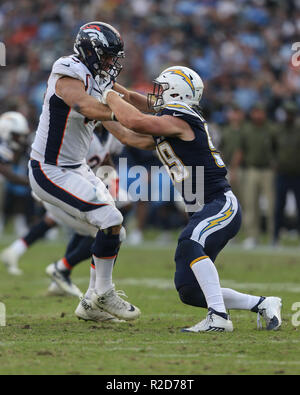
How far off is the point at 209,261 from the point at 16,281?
3949 millimetres

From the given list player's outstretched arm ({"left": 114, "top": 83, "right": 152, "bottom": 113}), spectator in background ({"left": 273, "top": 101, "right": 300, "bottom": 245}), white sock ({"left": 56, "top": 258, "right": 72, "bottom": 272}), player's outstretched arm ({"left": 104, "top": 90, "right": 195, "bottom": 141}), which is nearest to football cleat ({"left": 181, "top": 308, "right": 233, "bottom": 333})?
player's outstretched arm ({"left": 104, "top": 90, "right": 195, "bottom": 141})

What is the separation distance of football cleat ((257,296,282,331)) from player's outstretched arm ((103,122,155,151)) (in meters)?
1.30

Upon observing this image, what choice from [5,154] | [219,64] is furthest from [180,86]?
[219,64]

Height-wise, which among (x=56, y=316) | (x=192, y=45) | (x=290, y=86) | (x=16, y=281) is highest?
(x=192, y=45)

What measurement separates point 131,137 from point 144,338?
1.38 meters

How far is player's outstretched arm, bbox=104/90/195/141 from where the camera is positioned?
5.00 meters


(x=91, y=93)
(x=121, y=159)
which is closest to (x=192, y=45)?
(x=121, y=159)

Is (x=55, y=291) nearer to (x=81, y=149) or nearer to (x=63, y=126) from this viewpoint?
(x=81, y=149)

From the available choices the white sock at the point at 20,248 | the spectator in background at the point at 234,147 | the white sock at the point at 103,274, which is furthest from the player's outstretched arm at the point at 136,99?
the spectator in background at the point at 234,147

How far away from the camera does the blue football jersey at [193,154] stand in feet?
17.0
